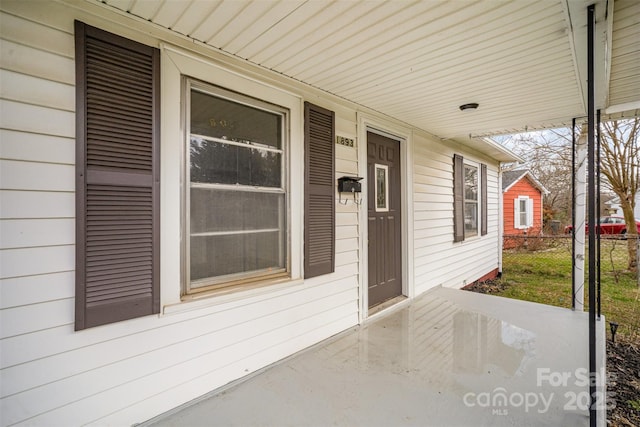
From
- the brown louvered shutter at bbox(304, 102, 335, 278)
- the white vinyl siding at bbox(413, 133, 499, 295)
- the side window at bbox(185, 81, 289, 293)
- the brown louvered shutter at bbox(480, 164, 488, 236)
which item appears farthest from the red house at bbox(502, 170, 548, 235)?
the side window at bbox(185, 81, 289, 293)

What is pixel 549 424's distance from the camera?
5.97ft

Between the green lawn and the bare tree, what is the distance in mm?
777

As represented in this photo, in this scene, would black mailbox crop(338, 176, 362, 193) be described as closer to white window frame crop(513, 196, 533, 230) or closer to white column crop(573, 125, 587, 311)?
white column crop(573, 125, 587, 311)

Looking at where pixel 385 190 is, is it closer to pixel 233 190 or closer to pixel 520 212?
pixel 233 190

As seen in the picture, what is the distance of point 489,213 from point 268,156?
6306mm

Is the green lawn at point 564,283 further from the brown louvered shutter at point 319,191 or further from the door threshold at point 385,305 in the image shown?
the brown louvered shutter at point 319,191

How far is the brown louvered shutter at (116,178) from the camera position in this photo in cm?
161

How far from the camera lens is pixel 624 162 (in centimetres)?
640

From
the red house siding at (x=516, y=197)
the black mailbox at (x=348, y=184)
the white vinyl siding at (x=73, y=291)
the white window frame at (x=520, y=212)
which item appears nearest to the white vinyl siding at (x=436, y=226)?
the black mailbox at (x=348, y=184)

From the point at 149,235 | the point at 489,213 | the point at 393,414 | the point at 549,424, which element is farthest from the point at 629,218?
the point at 149,235

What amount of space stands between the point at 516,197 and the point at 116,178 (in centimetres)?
1361

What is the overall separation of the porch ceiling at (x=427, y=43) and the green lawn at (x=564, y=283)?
3.04 metres

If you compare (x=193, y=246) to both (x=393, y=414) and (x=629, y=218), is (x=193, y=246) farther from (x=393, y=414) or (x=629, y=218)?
(x=629, y=218)

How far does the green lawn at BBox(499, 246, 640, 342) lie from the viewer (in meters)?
4.31
